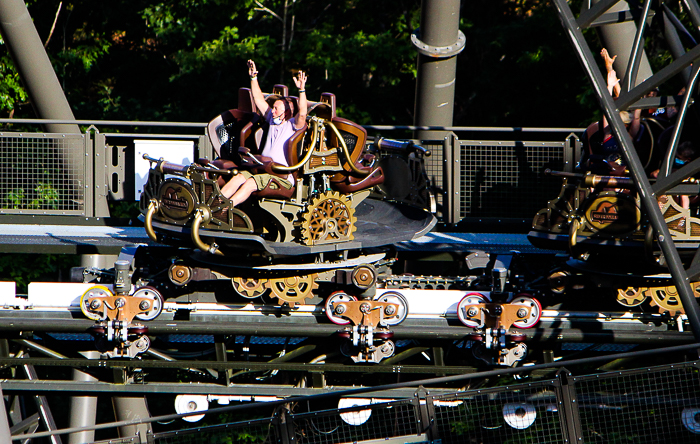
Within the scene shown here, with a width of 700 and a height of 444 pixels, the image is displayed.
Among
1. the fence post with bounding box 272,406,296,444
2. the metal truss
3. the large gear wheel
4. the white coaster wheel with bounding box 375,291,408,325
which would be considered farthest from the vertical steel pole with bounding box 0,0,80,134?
the metal truss

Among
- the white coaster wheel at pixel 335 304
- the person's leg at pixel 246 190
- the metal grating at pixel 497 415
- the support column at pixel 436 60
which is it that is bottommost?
the metal grating at pixel 497 415

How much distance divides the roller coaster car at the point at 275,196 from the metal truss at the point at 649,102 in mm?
2306

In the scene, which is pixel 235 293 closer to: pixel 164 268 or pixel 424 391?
pixel 164 268

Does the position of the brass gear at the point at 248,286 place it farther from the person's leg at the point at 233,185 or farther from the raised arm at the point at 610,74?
the raised arm at the point at 610,74

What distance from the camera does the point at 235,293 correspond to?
8.23 m

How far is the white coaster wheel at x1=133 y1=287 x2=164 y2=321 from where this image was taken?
762cm

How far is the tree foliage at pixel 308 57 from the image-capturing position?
16406 millimetres

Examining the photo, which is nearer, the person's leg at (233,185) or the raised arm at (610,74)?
the raised arm at (610,74)

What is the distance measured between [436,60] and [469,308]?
427 cm

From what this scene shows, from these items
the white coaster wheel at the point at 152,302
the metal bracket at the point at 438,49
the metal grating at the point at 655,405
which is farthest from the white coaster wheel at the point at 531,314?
the metal bracket at the point at 438,49

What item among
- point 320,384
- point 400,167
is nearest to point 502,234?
point 400,167

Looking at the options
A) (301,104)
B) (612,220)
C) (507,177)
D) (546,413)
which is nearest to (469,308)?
(612,220)

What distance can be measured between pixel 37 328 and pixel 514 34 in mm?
11716

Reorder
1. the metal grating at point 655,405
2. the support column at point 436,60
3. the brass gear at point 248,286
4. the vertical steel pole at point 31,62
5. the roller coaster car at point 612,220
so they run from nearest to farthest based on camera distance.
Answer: the metal grating at point 655,405, the roller coaster car at point 612,220, the brass gear at point 248,286, the support column at point 436,60, the vertical steel pole at point 31,62
